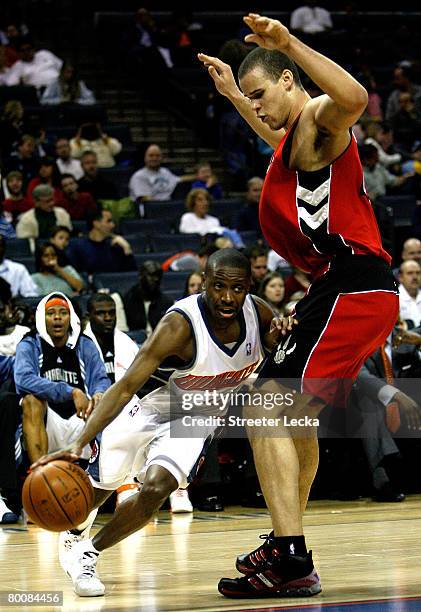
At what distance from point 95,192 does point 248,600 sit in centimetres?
846

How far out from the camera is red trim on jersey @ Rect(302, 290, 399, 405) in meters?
4.45

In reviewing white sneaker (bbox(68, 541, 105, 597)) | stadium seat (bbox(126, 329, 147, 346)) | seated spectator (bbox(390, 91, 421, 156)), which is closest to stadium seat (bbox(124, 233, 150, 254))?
stadium seat (bbox(126, 329, 147, 346))

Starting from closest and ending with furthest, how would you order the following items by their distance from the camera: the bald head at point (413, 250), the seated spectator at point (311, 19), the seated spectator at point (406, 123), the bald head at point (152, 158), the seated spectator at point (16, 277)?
the seated spectator at point (16, 277)
the bald head at point (413, 250)
the bald head at point (152, 158)
the seated spectator at point (406, 123)
the seated spectator at point (311, 19)

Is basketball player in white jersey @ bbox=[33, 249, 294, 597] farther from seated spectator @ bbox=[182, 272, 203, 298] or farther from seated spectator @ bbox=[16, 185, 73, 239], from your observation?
seated spectator @ bbox=[16, 185, 73, 239]

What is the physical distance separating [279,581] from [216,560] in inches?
44.9

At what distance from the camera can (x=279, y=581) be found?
4.43m

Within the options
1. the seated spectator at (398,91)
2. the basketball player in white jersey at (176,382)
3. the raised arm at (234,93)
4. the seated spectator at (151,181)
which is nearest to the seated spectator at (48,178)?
the seated spectator at (151,181)

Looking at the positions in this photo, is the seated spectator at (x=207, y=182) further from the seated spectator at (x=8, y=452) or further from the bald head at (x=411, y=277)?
the seated spectator at (x=8, y=452)

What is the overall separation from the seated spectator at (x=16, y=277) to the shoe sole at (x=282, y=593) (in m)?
5.62

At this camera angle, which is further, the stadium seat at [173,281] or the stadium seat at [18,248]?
the stadium seat at [18,248]

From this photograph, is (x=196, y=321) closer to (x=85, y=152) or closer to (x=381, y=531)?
(x=381, y=531)

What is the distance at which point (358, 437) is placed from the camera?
27.8 ft

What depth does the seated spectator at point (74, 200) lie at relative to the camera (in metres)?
11.8

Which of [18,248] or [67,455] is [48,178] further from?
[67,455]
